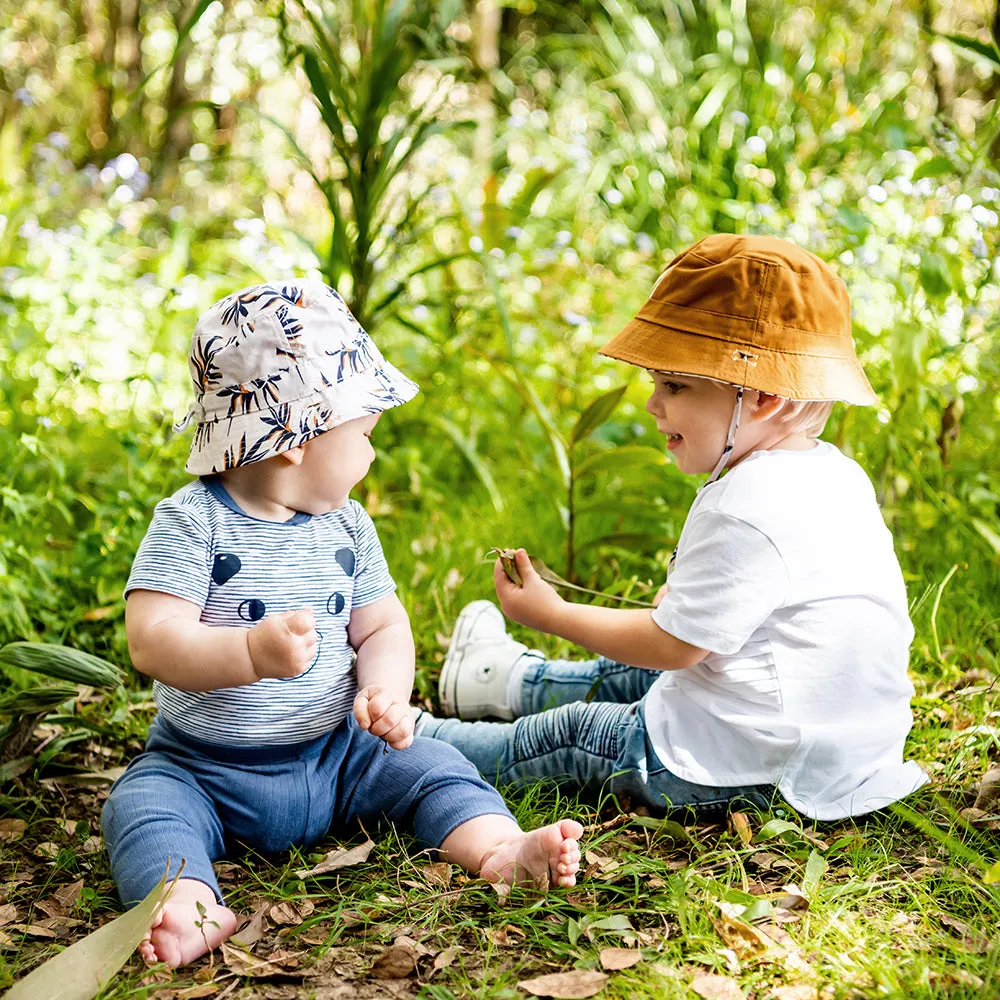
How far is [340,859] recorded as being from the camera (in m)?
1.89

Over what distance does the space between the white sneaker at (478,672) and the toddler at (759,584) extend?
17.0 inches

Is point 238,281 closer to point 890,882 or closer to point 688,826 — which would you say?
point 688,826

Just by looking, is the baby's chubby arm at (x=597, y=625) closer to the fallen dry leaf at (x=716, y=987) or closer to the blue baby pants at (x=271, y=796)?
the blue baby pants at (x=271, y=796)

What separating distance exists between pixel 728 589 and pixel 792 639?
0.18m

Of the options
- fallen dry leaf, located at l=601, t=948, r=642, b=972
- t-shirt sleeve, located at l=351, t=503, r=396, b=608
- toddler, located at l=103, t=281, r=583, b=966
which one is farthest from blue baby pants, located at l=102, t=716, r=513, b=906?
fallen dry leaf, located at l=601, t=948, r=642, b=972

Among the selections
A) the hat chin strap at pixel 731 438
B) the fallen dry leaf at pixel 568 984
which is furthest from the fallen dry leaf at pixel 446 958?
the hat chin strap at pixel 731 438

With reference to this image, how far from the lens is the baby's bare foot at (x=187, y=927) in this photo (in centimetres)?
159

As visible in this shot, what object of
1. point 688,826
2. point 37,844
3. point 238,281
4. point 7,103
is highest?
point 7,103

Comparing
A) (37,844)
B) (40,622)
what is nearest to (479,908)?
(37,844)

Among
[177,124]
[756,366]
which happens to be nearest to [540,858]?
[756,366]

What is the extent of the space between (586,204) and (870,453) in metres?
2.58

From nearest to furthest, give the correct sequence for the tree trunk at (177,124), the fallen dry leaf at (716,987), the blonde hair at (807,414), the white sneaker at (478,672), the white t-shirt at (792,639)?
1. the fallen dry leaf at (716,987)
2. the white t-shirt at (792,639)
3. the blonde hair at (807,414)
4. the white sneaker at (478,672)
5. the tree trunk at (177,124)

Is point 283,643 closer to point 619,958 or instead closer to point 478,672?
point 619,958

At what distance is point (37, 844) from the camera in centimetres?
202
